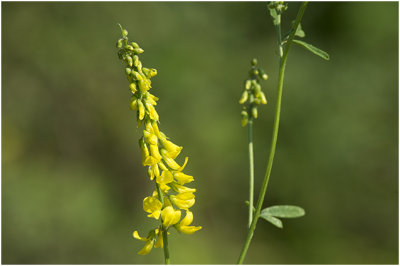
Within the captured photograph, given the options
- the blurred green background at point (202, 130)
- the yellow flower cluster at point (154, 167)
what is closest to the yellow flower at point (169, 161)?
the yellow flower cluster at point (154, 167)

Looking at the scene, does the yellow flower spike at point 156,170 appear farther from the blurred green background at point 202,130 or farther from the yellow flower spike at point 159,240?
the blurred green background at point 202,130

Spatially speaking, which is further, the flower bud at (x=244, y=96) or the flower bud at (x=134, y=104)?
the flower bud at (x=244, y=96)

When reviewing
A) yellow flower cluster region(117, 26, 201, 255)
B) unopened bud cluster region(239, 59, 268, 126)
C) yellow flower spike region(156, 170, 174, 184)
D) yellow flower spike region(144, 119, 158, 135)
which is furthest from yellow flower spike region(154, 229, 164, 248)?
unopened bud cluster region(239, 59, 268, 126)

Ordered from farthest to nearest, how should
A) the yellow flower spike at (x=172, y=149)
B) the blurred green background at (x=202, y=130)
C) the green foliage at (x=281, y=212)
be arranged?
the blurred green background at (x=202, y=130)
the green foliage at (x=281, y=212)
the yellow flower spike at (x=172, y=149)

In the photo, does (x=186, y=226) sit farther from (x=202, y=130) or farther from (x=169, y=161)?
(x=202, y=130)

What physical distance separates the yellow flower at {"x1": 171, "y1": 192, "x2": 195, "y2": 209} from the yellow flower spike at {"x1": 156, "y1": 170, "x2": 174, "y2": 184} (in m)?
0.04

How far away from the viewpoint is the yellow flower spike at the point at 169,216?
0.97 m

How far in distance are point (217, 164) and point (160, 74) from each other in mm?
1090

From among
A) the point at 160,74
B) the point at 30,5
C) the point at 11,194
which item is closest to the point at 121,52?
the point at 160,74

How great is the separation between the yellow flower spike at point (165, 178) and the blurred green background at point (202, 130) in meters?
3.67

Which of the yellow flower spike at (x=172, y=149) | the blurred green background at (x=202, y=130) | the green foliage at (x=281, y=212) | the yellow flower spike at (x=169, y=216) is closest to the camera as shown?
the yellow flower spike at (x=169, y=216)

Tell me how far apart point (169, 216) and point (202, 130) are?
158 inches

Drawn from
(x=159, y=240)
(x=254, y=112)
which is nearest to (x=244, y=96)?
(x=254, y=112)

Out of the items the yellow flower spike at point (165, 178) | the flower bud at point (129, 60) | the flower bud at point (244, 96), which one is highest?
the flower bud at point (129, 60)
